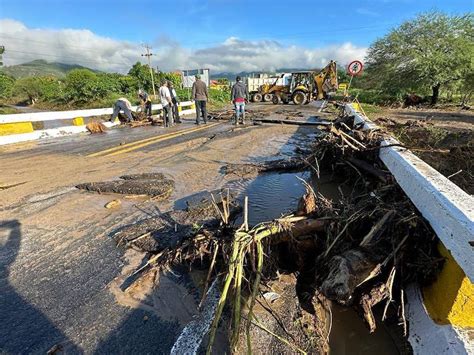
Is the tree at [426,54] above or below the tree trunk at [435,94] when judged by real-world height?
above

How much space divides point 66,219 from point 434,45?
2898 centimetres

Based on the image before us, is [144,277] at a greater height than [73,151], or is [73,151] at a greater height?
[144,277]

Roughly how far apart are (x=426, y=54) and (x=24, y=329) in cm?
2911

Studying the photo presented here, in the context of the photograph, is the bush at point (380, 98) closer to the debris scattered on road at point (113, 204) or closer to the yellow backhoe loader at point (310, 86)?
the yellow backhoe loader at point (310, 86)

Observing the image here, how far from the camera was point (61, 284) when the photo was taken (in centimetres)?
231

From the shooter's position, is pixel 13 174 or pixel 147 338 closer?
pixel 147 338

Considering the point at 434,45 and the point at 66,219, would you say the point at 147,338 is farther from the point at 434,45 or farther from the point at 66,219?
the point at 434,45

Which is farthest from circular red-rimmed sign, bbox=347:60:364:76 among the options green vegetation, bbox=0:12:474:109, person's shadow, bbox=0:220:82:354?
green vegetation, bbox=0:12:474:109

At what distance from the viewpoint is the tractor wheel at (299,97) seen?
24359mm

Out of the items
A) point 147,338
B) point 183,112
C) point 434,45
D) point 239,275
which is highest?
point 434,45

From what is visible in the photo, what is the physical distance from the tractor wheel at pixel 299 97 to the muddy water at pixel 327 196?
20.7 m

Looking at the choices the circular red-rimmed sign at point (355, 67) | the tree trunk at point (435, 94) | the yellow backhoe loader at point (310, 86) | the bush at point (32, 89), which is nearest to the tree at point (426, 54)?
the tree trunk at point (435, 94)

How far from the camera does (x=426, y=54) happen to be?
2345 centimetres

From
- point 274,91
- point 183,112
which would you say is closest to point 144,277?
point 183,112
